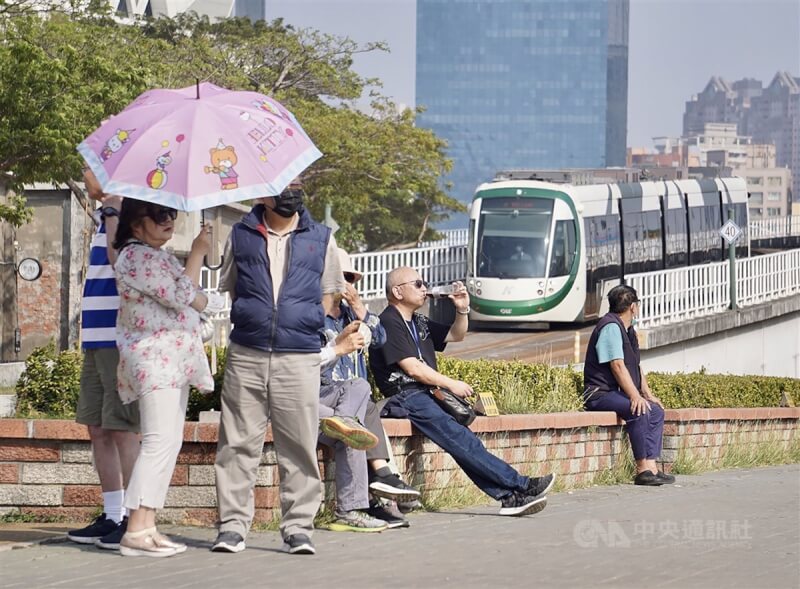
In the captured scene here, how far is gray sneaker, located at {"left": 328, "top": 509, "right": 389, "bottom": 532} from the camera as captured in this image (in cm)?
823

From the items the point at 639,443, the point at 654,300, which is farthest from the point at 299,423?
the point at 654,300

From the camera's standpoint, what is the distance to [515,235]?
115 ft

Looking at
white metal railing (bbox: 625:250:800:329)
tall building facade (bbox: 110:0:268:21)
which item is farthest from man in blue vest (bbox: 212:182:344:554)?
tall building facade (bbox: 110:0:268:21)

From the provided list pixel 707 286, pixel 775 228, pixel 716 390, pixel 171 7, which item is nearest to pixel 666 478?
pixel 716 390

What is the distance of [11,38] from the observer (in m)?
21.4

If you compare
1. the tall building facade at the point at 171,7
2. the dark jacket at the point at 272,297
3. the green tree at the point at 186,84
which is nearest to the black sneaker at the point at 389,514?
the dark jacket at the point at 272,297

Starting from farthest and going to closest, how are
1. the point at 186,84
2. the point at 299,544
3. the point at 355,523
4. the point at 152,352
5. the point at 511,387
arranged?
1. the point at 186,84
2. the point at 511,387
3. the point at 355,523
4. the point at 299,544
5. the point at 152,352

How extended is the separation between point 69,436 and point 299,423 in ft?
4.79

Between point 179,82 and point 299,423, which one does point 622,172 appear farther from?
point 299,423

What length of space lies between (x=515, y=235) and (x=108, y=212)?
90.9 feet

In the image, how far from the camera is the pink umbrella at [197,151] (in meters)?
7.20

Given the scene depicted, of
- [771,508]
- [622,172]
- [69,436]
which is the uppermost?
[622,172]

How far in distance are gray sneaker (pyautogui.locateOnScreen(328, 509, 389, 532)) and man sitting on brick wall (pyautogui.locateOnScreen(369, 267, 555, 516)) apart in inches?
41.5

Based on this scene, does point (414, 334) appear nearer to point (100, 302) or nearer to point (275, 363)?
point (275, 363)
